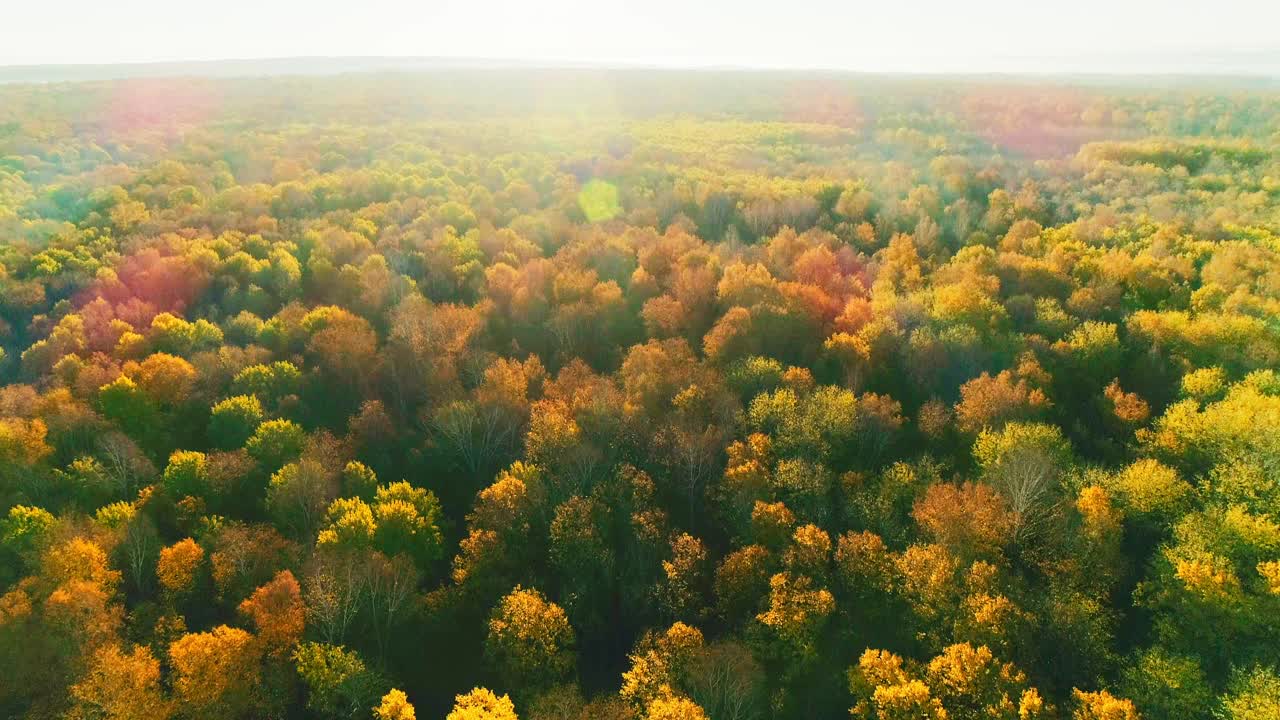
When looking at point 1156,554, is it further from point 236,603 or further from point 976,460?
point 236,603

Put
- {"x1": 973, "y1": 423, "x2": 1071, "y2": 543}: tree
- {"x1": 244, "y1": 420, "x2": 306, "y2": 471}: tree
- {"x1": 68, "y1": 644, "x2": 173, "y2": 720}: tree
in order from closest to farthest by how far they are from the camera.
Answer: {"x1": 68, "y1": 644, "x2": 173, "y2": 720}: tree → {"x1": 973, "y1": 423, "x2": 1071, "y2": 543}: tree → {"x1": 244, "y1": 420, "x2": 306, "y2": 471}: tree

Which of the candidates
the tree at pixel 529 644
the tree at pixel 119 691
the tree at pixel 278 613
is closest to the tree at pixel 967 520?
the tree at pixel 529 644

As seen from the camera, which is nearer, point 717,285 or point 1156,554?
point 1156,554

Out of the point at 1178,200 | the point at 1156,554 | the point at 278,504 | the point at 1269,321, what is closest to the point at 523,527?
the point at 278,504

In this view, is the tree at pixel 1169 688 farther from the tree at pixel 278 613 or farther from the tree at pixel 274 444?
the tree at pixel 274 444

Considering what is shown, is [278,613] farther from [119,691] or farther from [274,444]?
[274,444]

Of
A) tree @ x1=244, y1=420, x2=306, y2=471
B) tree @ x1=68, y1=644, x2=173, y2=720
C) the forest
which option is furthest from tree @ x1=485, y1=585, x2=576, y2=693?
tree @ x1=244, y1=420, x2=306, y2=471

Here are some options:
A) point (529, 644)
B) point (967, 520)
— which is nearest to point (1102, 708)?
point (967, 520)

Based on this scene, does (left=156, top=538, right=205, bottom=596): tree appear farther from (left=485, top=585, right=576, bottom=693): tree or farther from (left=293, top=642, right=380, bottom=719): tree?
(left=485, top=585, right=576, bottom=693): tree
